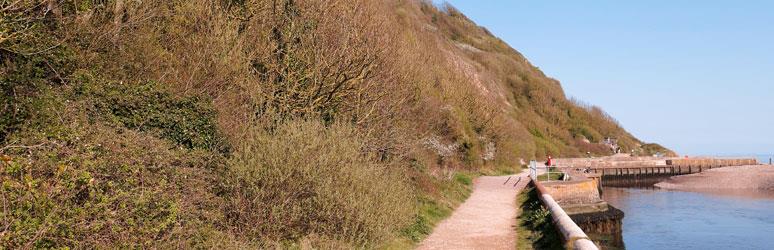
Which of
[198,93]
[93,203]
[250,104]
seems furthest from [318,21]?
[93,203]

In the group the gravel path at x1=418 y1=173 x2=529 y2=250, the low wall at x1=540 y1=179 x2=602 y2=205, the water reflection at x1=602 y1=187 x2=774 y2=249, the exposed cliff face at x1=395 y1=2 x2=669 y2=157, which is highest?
the exposed cliff face at x1=395 y1=2 x2=669 y2=157

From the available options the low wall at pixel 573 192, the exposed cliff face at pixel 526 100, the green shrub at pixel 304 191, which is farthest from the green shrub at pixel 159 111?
the exposed cliff face at pixel 526 100

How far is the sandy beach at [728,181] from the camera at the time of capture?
48.7 metres

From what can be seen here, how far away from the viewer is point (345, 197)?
10805 millimetres

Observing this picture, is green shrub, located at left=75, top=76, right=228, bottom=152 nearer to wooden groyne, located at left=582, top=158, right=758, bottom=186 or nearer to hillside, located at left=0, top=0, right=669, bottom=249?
hillside, located at left=0, top=0, right=669, bottom=249

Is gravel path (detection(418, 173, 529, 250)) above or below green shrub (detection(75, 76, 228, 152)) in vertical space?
below

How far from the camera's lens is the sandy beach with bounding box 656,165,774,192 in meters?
48.7

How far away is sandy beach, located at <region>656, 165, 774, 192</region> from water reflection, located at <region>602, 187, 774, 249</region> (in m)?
6.69

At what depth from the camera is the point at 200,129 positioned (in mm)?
11438

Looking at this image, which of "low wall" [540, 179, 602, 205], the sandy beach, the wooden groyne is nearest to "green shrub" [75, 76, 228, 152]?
"low wall" [540, 179, 602, 205]

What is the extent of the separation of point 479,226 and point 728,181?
43553 millimetres

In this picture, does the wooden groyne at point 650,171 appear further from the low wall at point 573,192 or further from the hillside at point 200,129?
the hillside at point 200,129

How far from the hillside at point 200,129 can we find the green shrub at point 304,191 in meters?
0.03

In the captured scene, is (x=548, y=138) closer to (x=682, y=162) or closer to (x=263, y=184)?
(x=682, y=162)
